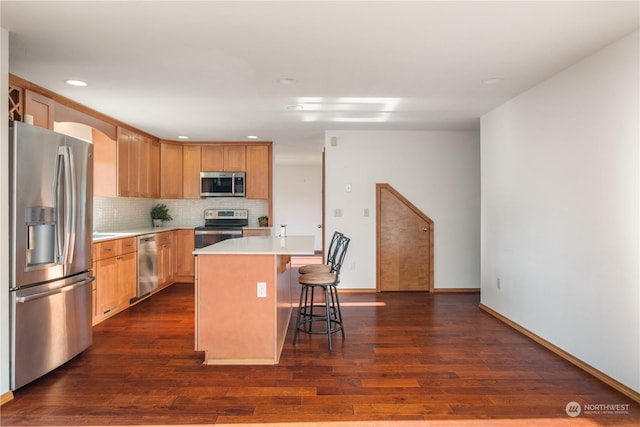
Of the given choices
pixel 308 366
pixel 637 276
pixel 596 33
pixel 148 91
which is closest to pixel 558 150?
pixel 596 33

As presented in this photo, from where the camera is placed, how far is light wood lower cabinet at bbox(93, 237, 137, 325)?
401 cm

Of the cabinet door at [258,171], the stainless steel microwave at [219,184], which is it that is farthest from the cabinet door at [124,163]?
the cabinet door at [258,171]

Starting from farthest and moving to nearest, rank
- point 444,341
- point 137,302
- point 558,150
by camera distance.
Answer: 1. point 137,302
2. point 444,341
3. point 558,150

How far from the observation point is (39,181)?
2652mm

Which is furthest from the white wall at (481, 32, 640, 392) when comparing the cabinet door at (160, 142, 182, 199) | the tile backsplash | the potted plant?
the potted plant

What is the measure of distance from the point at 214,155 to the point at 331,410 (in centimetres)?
505

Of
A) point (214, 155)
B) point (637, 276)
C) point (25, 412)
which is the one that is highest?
point (214, 155)

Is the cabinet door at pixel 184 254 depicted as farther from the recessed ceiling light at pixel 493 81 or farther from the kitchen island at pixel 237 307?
the recessed ceiling light at pixel 493 81

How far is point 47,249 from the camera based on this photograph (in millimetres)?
2740

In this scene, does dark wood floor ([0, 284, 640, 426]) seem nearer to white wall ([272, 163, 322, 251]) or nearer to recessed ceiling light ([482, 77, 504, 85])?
recessed ceiling light ([482, 77, 504, 85])

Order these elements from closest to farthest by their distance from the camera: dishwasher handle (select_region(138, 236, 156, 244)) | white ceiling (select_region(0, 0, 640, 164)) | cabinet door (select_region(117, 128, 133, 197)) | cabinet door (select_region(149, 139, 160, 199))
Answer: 1. white ceiling (select_region(0, 0, 640, 164))
2. dishwasher handle (select_region(138, 236, 156, 244))
3. cabinet door (select_region(117, 128, 133, 197))
4. cabinet door (select_region(149, 139, 160, 199))

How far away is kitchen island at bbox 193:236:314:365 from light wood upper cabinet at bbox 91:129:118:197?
268 centimetres

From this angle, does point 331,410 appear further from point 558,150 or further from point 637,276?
point 558,150

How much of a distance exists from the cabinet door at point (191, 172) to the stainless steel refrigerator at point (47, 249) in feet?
10.7
